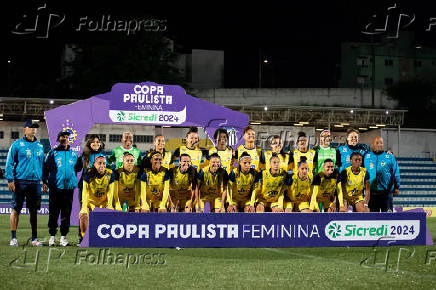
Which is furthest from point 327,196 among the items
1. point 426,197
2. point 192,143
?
point 426,197

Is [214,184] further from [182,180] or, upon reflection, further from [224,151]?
[224,151]

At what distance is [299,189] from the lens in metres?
11.2

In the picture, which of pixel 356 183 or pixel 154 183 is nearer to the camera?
pixel 154 183

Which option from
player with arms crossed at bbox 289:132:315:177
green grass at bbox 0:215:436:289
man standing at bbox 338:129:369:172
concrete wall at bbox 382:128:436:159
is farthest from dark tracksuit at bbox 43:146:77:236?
concrete wall at bbox 382:128:436:159

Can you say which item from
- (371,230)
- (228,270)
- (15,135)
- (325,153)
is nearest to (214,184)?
(325,153)

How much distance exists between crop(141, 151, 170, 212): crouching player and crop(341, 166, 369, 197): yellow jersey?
3141mm

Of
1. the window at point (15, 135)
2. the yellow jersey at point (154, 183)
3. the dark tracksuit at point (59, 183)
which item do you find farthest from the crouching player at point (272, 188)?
the window at point (15, 135)

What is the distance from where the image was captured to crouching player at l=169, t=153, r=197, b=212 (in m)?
11.0

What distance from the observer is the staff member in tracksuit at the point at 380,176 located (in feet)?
38.7

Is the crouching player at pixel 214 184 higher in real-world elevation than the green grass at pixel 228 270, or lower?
higher

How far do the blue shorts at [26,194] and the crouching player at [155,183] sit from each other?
175cm

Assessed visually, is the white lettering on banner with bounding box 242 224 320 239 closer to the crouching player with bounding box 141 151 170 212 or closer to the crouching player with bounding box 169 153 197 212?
the crouching player with bounding box 169 153 197 212

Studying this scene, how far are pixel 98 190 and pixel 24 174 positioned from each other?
1.22 meters

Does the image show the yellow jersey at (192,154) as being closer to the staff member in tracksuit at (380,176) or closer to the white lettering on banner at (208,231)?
the white lettering on banner at (208,231)
